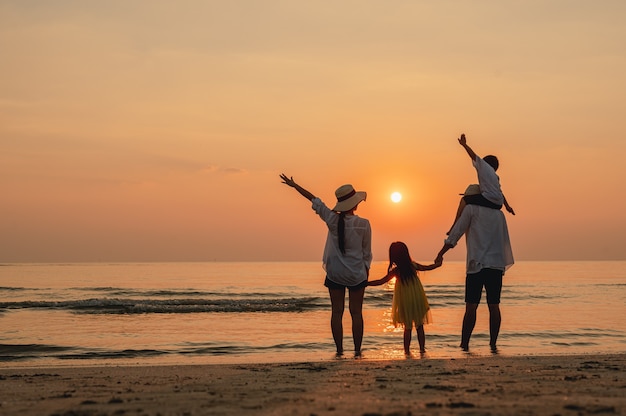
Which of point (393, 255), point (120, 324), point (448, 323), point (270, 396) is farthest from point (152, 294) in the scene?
point (270, 396)

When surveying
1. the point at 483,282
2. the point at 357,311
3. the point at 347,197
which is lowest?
the point at 357,311

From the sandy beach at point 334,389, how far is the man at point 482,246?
1.37m

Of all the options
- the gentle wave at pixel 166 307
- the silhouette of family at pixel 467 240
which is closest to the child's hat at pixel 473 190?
the silhouette of family at pixel 467 240

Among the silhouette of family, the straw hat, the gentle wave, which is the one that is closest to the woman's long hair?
the silhouette of family

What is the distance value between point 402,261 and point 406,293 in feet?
1.30

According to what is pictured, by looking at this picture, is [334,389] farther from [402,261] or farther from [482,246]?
[402,261]

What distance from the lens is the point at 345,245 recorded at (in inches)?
350

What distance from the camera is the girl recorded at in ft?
30.8

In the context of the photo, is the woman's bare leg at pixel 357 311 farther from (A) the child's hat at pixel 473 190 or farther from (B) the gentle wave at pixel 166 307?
(B) the gentle wave at pixel 166 307

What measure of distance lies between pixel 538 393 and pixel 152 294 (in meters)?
32.3

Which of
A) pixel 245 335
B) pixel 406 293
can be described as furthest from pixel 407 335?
pixel 245 335

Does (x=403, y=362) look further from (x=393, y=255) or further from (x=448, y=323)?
(x=448, y=323)

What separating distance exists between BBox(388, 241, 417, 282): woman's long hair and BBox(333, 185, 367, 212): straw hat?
93cm

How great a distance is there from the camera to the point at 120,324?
712 inches
